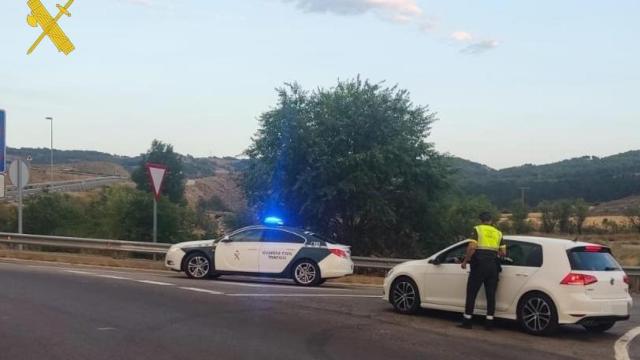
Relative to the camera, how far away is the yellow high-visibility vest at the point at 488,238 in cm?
1121

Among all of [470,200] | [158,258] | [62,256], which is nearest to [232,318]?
[62,256]

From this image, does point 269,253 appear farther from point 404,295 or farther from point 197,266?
point 404,295

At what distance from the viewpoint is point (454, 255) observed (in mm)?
12086

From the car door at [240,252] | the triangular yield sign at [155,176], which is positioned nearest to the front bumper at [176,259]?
the car door at [240,252]

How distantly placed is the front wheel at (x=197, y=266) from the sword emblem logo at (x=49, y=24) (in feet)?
20.3

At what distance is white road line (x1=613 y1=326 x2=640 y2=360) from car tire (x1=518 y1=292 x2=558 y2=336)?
902mm

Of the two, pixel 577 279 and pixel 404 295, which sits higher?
pixel 577 279

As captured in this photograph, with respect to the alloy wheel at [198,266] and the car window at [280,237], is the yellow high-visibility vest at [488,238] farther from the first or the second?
the alloy wheel at [198,266]

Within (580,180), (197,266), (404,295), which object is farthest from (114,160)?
(404,295)

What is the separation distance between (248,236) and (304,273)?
163 cm

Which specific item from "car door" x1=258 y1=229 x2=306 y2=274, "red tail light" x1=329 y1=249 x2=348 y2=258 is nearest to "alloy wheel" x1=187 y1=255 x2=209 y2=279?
"car door" x1=258 y1=229 x2=306 y2=274

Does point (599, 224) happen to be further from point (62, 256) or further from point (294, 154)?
point (62, 256)

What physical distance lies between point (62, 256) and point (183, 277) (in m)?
6.90

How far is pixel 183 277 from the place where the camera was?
58.4 ft
